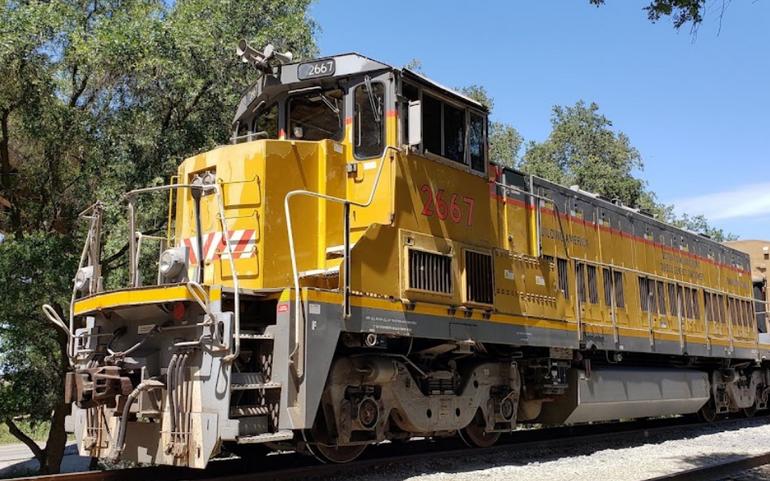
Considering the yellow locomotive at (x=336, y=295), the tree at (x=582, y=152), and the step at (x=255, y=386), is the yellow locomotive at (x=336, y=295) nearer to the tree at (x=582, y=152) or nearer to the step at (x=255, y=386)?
the step at (x=255, y=386)

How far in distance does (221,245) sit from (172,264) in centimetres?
50

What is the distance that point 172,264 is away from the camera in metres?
6.54

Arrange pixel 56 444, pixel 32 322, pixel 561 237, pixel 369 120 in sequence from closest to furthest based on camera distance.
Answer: pixel 369 120 → pixel 561 237 → pixel 32 322 → pixel 56 444

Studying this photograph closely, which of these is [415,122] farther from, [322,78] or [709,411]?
[709,411]

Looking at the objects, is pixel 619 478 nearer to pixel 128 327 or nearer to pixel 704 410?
pixel 128 327

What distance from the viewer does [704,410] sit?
14.1 meters

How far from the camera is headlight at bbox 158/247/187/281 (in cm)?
654

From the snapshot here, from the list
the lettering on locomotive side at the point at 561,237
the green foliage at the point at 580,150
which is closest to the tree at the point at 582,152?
the green foliage at the point at 580,150

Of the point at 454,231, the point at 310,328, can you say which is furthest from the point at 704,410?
the point at 310,328

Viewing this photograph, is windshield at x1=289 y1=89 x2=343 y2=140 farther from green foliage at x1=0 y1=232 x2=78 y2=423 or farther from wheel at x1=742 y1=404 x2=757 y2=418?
wheel at x1=742 y1=404 x2=757 y2=418

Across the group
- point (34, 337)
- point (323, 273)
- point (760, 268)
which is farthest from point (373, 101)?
point (760, 268)

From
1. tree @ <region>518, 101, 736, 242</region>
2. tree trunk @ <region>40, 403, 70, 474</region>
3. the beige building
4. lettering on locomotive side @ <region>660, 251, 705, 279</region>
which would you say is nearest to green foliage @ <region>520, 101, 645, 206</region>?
tree @ <region>518, 101, 736, 242</region>

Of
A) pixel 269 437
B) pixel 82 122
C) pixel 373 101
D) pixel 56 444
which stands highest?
pixel 82 122

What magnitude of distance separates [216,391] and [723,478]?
5.52 m
